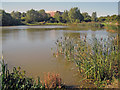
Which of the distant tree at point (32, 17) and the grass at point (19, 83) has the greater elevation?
the distant tree at point (32, 17)

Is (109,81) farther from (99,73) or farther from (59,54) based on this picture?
(59,54)

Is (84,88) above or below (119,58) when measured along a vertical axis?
below

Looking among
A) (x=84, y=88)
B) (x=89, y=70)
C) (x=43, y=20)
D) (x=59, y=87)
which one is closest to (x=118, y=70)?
(x=89, y=70)

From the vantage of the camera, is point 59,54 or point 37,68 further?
point 59,54

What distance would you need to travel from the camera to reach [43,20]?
173 ft

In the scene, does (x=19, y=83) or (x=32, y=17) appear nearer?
(x=19, y=83)

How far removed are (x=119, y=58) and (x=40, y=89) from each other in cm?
262

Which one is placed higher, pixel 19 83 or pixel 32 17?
pixel 32 17

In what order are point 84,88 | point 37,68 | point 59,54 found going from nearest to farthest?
point 84,88, point 37,68, point 59,54

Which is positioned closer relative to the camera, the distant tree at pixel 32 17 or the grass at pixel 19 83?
the grass at pixel 19 83

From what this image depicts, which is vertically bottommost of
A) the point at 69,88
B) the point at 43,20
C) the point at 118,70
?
the point at 69,88

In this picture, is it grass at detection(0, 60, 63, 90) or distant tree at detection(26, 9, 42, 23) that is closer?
grass at detection(0, 60, 63, 90)

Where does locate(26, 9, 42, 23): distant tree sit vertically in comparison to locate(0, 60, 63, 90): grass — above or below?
above

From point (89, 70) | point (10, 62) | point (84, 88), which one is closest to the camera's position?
point (84, 88)
